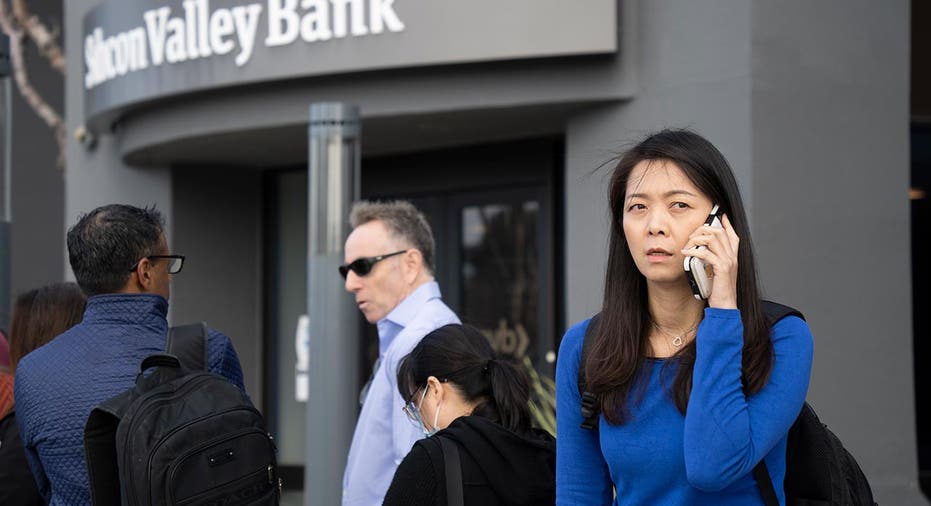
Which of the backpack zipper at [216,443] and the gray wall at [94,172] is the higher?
the gray wall at [94,172]

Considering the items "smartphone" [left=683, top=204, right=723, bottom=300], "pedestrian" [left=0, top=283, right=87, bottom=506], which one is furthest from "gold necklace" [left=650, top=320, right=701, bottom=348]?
"pedestrian" [left=0, top=283, right=87, bottom=506]

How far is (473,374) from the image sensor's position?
11.9 ft

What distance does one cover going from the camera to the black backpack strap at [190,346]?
3369 mm

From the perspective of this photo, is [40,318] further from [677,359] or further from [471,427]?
[677,359]

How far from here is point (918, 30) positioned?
866 cm

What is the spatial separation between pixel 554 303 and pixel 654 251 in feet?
22.9

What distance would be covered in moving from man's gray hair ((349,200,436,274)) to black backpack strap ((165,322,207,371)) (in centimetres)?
172

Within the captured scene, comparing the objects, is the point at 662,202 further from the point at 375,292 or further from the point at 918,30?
the point at 918,30

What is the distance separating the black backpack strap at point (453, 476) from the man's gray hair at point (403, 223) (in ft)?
6.56

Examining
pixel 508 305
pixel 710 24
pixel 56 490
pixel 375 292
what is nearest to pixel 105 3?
pixel 508 305

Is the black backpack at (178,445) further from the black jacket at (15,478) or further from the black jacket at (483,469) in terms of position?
the black jacket at (15,478)

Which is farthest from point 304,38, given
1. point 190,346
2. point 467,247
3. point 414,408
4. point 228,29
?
point 190,346

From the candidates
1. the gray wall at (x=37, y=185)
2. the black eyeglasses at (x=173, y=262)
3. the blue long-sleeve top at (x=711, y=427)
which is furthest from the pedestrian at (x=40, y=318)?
the gray wall at (x=37, y=185)

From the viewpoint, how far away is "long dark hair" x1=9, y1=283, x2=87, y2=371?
4480 millimetres
